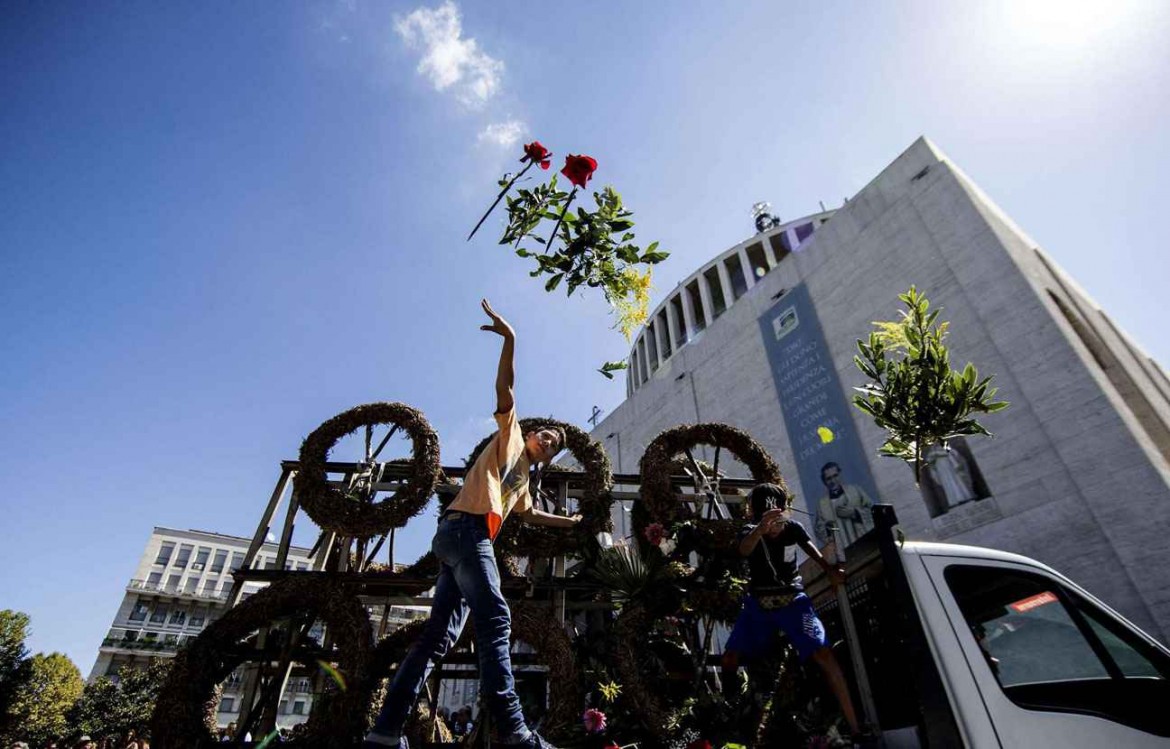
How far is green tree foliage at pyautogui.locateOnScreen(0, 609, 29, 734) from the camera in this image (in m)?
30.5

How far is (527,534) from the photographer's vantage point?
293 inches

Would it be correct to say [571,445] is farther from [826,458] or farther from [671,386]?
[671,386]

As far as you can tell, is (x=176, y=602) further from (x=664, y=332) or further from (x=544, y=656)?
(x=544, y=656)

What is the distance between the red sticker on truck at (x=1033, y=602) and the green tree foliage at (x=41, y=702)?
48.5 meters

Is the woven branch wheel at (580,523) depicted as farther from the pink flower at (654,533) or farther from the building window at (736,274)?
the building window at (736,274)

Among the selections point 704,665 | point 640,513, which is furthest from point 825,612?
point 640,513

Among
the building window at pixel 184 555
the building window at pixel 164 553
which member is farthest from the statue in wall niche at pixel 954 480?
the building window at pixel 164 553

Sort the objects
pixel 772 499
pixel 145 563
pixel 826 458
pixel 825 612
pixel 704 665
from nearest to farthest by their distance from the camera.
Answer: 1. pixel 825 612
2. pixel 772 499
3. pixel 704 665
4. pixel 826 458
5. pixel 145 563

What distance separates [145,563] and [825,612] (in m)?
80.7

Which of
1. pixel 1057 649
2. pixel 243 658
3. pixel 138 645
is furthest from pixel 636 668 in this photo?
pixel 138 645

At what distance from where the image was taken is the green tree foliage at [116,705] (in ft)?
114

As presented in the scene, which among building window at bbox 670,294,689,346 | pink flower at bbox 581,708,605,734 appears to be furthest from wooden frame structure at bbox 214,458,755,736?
building window at bbox 670,294,689,346

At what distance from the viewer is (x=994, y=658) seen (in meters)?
2.90

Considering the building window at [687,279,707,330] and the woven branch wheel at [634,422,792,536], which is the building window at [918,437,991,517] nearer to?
the woven branch wheel at [634,422,792,536]
